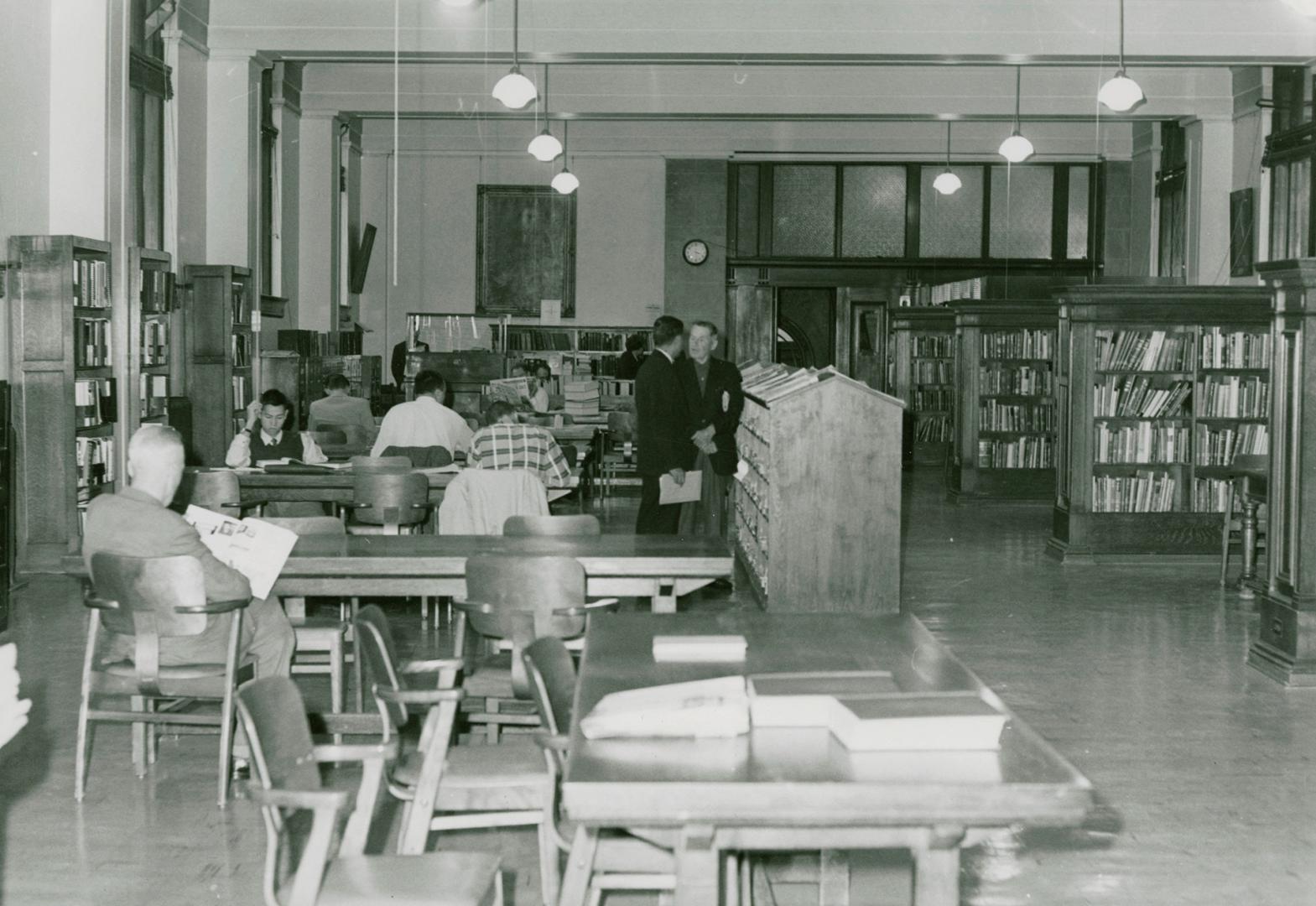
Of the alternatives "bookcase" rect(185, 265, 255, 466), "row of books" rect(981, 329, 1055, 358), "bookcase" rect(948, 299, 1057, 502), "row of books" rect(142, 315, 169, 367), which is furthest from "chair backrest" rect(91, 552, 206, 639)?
"row of books" rect(981, 329, 1055, 358)

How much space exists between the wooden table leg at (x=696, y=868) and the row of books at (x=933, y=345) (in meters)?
15.2

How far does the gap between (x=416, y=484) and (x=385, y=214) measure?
511 inches

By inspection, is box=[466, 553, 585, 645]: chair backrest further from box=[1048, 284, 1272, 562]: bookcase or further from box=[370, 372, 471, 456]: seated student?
box=[1048, 284, 1272, 562]: bookcase

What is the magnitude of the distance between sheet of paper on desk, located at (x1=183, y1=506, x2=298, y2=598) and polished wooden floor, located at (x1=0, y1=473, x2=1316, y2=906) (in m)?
0.71

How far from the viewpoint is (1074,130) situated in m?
17.9

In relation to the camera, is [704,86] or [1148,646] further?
[704,86]

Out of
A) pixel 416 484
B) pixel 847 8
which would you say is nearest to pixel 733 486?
pixel 416 484

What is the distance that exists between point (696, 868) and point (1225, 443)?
9051 mm

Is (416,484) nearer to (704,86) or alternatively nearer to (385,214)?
(704,86)

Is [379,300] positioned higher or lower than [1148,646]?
higher

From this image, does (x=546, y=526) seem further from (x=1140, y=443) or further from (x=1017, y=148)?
(x=1017, y=148)

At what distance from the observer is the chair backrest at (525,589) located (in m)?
4.70

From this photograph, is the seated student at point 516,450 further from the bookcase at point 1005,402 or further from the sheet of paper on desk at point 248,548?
the bookcase at point 1005,402

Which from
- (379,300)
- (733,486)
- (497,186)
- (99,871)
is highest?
(497,186)
